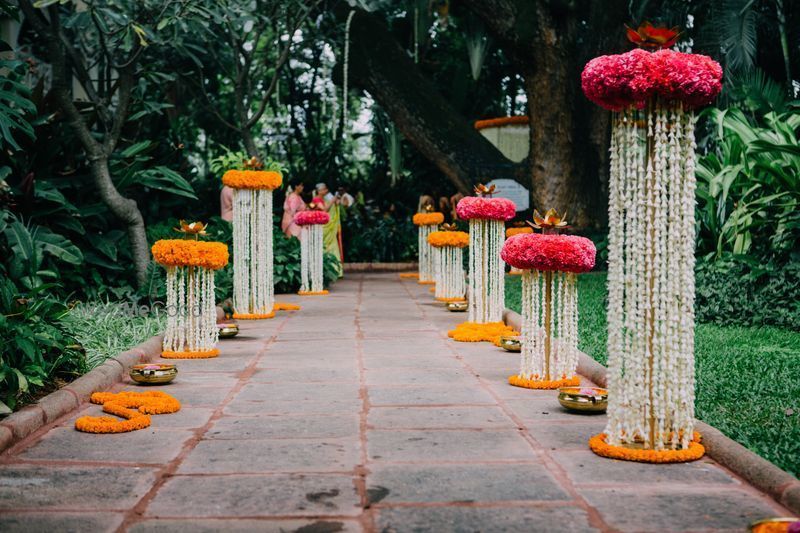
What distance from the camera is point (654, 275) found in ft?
13.4

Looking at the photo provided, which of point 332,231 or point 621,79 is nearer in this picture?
point 621,79

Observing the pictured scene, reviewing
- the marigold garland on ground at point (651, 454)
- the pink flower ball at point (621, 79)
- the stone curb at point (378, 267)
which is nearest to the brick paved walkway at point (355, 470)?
the marigold garland on ground at point (651, 454)

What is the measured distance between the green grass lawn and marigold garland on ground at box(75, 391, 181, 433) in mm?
2806

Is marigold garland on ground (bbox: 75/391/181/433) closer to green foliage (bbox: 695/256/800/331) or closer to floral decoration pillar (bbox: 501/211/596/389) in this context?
floral decoration pillar (bbox: 501/211/596/389)

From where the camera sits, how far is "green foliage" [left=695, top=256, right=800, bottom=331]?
8.28m

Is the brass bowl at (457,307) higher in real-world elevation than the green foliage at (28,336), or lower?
lower

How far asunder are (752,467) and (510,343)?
3.61m

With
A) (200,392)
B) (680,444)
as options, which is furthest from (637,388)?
(200,392)

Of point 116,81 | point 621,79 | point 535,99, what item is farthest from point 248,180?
point 535,99

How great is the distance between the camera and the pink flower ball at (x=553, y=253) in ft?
18.0

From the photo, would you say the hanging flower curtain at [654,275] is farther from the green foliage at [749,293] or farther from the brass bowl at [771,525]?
the green foliage at [749,293]

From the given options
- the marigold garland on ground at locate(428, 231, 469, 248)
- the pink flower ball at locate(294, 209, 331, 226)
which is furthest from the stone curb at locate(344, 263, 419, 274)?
the marigold garland on ground at locate(428, 231, 469, 248)

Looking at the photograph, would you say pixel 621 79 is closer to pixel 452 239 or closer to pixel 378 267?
pixel 452 239

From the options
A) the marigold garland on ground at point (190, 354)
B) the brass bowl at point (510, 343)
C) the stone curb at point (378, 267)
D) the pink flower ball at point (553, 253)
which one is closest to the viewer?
the pink flower ball at point (553, 253)
